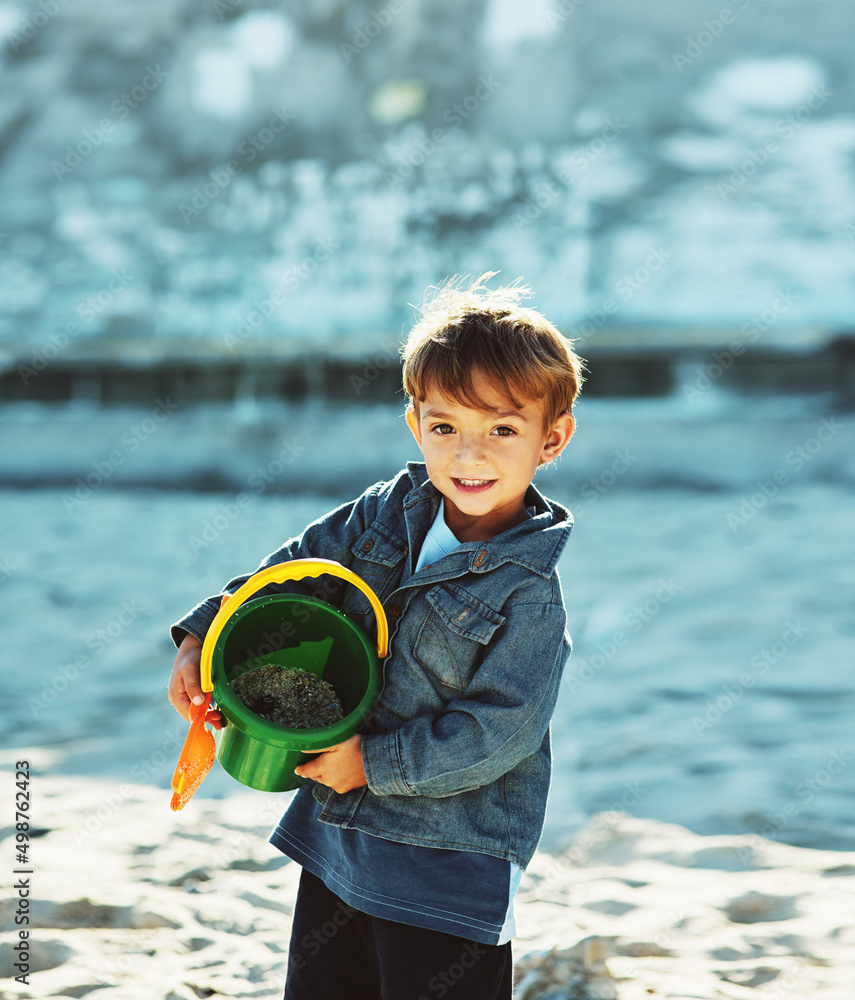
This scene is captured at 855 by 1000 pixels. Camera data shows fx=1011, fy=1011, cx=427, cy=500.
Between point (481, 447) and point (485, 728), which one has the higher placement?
point (481, 447)

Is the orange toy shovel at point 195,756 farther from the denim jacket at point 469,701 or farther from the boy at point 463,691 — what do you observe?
the denim jacket at point 469,701

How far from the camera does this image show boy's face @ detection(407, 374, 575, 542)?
1278 mm

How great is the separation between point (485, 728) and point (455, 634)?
0.13 meters

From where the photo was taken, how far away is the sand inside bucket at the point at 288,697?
1.30 metres

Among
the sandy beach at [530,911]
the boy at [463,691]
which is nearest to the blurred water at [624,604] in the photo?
the sandy beach at [530,911]

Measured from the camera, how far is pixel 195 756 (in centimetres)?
129

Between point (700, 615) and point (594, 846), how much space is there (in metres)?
1.90

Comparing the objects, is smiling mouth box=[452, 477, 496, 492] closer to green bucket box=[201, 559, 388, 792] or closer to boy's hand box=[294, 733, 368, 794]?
green bucket box=[201, 559, 388, 792]

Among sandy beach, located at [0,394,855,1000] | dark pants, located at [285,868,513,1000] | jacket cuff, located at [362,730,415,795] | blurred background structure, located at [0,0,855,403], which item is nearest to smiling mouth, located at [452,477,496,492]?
jacket cuff, located at [362,730,415,795]

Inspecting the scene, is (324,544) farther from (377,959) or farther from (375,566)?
(377,959)

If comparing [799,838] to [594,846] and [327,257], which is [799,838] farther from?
[327,257]

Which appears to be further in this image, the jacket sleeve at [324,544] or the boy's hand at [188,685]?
the jacket sleeve at [324,544]

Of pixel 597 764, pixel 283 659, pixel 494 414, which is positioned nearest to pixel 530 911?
pixel 597 764

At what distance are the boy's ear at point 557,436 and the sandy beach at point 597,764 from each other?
3.54 ft
